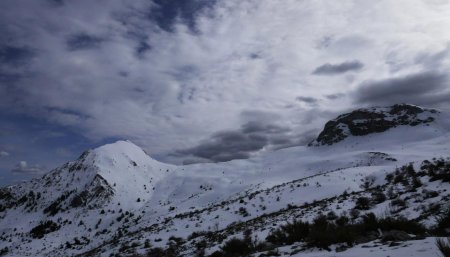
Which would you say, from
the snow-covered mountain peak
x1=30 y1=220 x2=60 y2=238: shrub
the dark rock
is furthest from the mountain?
the snow-covered mountain peak

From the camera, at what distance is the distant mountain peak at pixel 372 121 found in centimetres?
8175

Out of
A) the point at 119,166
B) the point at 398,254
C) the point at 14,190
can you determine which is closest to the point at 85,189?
the point at 119,166

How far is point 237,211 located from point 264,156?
5029cm

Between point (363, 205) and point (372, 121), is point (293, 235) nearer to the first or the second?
point (363, 205)

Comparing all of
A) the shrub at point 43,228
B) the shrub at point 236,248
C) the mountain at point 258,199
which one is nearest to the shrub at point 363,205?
the mountain at point 258,199

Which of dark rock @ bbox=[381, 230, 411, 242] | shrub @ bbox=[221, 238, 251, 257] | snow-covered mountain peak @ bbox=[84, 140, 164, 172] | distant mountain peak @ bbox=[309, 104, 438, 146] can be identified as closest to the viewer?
dark rock @ bbox=[381, 230, 411, 242]

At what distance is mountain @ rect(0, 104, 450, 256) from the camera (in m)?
10.8

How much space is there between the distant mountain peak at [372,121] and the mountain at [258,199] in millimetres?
302

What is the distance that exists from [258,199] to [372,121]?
206 feet

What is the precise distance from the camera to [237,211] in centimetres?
2991

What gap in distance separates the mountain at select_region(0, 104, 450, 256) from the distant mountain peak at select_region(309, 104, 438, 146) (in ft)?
0.99

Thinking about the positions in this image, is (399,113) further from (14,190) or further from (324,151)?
(14,190)

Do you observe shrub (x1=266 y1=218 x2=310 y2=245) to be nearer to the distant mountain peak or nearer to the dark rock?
the dark rock

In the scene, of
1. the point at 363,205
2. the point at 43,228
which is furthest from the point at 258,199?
the point at 43,228
